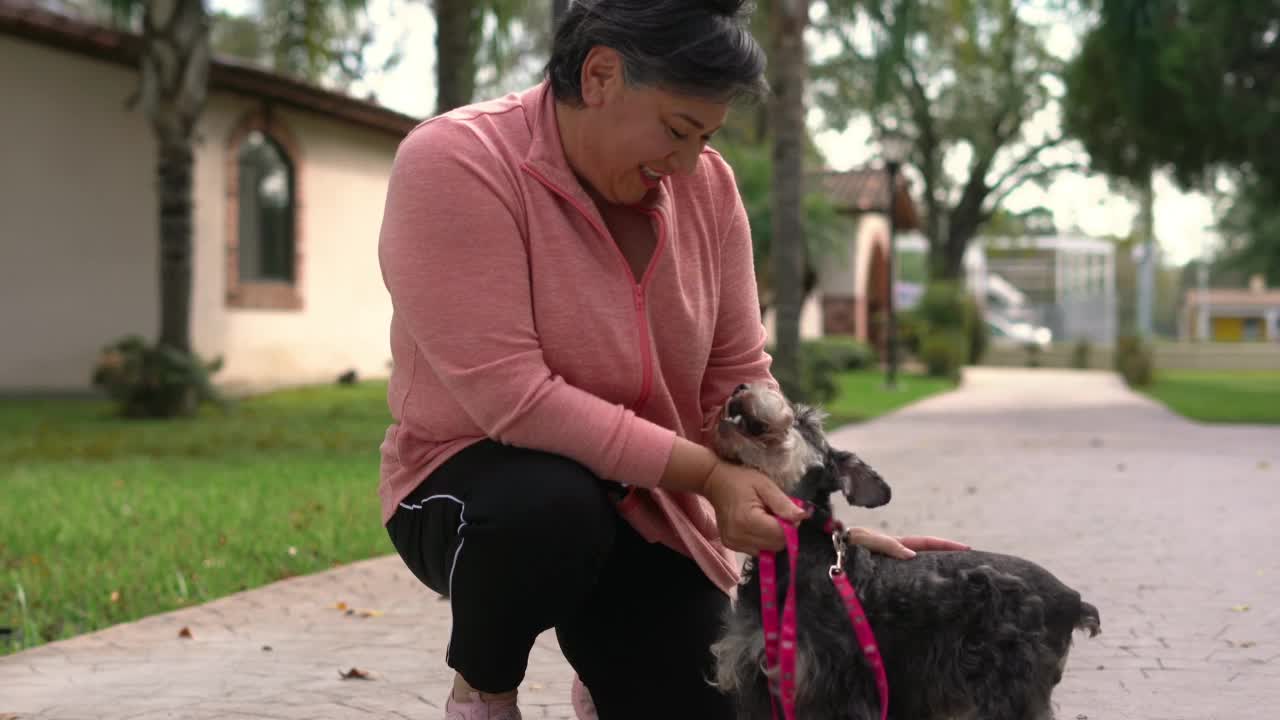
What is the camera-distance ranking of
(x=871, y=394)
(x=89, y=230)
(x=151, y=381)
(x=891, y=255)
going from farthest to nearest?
(x=891, y=255), (x=871, y=394), (x=89, y=230), (x=151, y=381)

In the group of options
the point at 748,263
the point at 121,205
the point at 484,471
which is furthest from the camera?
the point at 121,205

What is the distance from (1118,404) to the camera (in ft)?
66.9

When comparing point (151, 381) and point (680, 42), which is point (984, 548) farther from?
point (151, 381)

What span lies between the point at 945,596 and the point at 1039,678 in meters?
0.27

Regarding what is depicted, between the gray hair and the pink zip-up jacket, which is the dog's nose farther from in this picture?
the gray hair

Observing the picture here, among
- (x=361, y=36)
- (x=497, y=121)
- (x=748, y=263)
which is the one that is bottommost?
(x=748, y=263)

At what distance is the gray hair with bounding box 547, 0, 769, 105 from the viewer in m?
2.86

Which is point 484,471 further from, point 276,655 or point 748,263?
point 276,655

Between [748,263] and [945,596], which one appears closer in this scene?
[945,596]

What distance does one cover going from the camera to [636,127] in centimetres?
297

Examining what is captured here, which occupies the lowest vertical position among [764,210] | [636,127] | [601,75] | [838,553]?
[838,553]

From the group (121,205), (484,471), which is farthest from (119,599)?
(121,205)

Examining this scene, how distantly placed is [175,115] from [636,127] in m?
12.2

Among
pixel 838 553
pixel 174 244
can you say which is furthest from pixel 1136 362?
pixel 838 553
